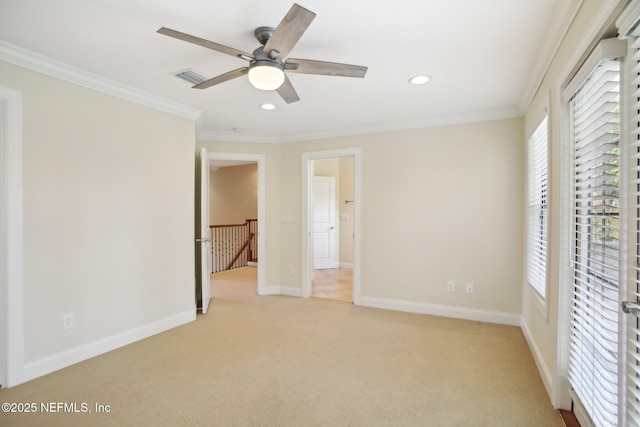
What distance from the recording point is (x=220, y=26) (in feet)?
6.27

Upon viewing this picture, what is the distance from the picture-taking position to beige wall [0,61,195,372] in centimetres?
238

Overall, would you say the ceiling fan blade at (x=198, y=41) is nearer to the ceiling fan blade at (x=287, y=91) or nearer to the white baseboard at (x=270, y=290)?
the ceiling fan blade at (x=287, y=91)

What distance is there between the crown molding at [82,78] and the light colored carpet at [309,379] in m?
2.36

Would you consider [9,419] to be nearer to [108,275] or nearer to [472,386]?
[108,275]

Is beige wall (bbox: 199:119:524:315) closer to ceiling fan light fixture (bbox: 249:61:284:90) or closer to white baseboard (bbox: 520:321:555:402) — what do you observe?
white baseboard (bbox: 520:321:555:402)

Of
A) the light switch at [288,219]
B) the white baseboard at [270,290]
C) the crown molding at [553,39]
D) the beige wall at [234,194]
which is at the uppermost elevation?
Result: the crown molding at [553,39]

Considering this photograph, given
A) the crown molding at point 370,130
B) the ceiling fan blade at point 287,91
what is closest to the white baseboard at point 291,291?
the crown molding at point 370,130

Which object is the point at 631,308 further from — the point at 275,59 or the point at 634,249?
the point at 275,59

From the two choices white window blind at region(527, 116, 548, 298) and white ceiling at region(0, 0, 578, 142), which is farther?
white window blind at region(527, 116, 548, 298)

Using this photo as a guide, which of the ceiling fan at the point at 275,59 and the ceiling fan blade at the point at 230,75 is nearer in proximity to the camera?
the ceiling fan at the point at 275,59

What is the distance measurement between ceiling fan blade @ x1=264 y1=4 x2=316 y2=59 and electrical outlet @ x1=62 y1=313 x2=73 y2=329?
2616 mm

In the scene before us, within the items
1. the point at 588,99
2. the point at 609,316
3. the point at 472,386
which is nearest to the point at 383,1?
the point at 588,99

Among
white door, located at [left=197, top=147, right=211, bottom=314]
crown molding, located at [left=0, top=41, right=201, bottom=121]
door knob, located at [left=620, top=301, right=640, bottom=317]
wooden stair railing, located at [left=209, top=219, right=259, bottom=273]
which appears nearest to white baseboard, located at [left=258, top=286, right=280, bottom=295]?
white door, located at [left=197, top=147, right=211, bottom=314]

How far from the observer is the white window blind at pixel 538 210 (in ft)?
8.45
